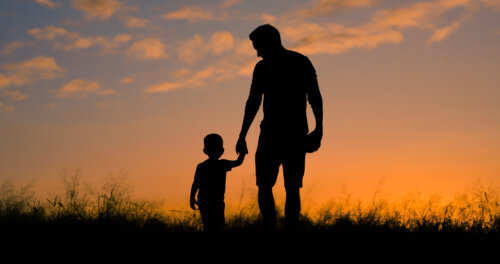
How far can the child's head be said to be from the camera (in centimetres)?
767

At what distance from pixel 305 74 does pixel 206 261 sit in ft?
8.21

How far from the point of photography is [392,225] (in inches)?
295

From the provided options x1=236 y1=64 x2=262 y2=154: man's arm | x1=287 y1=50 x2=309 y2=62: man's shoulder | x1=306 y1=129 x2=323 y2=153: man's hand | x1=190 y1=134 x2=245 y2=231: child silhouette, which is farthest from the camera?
x1=190 y1=134 x2=245 y2=231: child silhouette

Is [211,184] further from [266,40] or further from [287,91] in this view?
[266,40]

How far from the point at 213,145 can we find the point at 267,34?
1806mm

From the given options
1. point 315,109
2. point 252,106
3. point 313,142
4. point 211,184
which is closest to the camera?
point 313,142

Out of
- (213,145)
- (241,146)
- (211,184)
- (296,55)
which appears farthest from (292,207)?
(296,55)

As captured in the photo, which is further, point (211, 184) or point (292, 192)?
point (211, 184)

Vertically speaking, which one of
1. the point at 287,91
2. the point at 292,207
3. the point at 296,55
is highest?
the point at 296,55

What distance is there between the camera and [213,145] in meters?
7.67

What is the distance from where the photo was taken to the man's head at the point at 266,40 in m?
6.66

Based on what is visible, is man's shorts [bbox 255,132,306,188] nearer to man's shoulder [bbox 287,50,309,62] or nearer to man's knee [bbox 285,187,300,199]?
man's knee [bbox 285,187,300,199]

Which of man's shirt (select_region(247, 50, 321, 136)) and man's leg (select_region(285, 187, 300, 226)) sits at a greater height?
man's shirt (select_region(247, 50, 321, 136))

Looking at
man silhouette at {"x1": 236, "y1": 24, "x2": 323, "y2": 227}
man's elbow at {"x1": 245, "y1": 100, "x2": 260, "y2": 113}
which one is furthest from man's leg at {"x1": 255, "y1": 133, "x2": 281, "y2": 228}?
man's elbow at {"x1": 245, "y1": 100, "x2": 260, "y2": 113}
